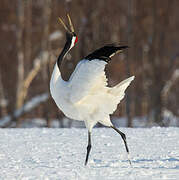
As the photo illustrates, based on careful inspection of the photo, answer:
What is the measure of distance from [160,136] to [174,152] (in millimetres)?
1354

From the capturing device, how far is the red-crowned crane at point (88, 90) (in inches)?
212

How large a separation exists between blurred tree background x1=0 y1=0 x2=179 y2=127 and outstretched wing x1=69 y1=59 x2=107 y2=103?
1072 cm

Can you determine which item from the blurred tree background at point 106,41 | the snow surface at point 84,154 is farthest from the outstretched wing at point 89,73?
the blurred tree background at point 106,41

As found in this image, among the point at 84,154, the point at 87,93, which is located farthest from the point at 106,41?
the point at 87,93

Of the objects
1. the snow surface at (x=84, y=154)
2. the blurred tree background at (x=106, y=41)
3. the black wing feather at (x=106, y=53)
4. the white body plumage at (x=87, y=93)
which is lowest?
the blurred tree background at (x=106, y=41)

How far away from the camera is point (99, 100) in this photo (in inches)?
227

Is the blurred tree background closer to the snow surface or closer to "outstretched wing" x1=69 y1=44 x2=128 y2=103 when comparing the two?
the snow surface

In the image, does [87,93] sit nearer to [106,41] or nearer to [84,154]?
[84,154]

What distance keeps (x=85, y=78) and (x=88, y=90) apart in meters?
0.15

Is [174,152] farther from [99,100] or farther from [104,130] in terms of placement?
[104,130]

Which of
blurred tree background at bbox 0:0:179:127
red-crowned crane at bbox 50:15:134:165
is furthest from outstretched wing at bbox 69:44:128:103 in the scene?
blurred tree background at bbox 0:0:179:127

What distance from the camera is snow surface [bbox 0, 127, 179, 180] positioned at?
5.20m

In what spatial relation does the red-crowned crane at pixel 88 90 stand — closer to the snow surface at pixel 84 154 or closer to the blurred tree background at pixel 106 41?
the snow surface at pixel 84 154

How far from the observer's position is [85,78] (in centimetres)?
538
